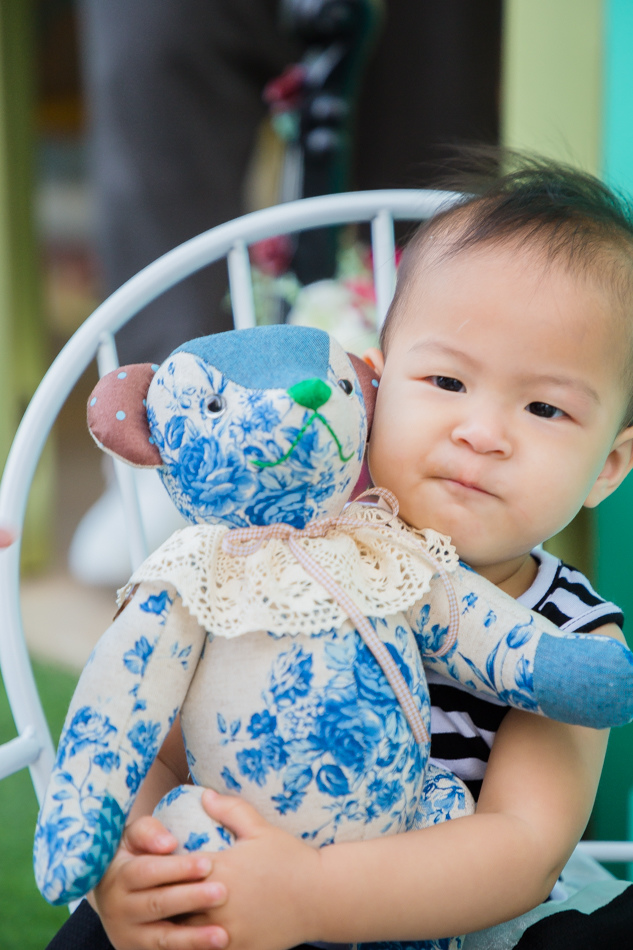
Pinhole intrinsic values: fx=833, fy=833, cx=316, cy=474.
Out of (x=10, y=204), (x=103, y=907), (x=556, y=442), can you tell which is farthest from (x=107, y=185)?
(x=103, y=907)

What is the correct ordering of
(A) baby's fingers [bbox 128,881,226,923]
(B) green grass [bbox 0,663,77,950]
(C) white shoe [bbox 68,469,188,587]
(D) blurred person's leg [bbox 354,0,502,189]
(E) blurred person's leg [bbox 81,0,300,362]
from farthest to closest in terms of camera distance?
(D) blurred person's leg [bbox 354,0,502,189] → (C) white shoe [bbox 68,469,188,587] → (E) blurred person's leg [bbox 81,0,300,362] → (B) green grass [bbox 0,663,77,950] → (A) baby's fingers [bbox 128,881,226,923]

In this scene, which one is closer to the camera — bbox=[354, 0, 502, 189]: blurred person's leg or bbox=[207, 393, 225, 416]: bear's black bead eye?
bbox=[207, 393, 225, 416]: bear's black bead eye

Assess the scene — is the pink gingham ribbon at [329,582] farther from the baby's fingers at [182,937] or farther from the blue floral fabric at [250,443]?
the baby's fingers at [182,937]

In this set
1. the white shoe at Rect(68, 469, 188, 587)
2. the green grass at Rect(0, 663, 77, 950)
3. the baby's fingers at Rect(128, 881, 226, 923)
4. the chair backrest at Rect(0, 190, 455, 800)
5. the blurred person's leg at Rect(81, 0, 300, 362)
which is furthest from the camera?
the white shoe at Rect(68, 469, 188, 587)

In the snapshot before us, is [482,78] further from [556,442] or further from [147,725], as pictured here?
[147,725]

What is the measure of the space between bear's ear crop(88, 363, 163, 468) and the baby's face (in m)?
0.16

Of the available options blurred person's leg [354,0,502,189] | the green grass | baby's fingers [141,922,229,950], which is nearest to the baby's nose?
baby's fingers [141,922,229,950]

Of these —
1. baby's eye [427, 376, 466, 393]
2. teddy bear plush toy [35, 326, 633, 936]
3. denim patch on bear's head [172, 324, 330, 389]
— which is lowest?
teddy bear plush toy [35, 326, 633, 936]

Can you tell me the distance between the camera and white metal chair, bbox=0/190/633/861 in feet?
2.15

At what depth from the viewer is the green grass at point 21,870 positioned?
36.1 inches

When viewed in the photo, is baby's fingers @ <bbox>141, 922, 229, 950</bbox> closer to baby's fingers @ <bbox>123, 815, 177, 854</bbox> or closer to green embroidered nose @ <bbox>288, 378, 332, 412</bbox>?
baby's fingers @ <bbox>123, 815, 177, 854</bbox>

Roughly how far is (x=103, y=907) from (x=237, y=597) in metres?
0.18

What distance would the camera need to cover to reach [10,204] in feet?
7.93

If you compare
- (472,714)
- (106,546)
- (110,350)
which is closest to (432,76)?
(106,546)
